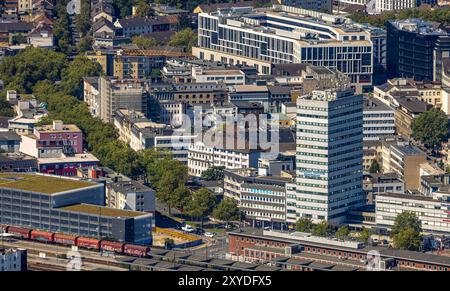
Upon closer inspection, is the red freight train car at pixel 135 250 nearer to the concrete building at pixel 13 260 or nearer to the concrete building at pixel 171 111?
the concrete building at pixel 13 260

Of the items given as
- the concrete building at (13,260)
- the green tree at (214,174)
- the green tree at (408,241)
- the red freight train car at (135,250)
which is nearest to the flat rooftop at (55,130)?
the green tree at (214,174)

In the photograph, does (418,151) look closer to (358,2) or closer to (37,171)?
(37,171)

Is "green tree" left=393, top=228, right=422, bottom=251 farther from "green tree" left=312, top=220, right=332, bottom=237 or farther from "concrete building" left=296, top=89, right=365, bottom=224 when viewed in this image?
"concrete building" left=296, top=89, right=365, bottom=224

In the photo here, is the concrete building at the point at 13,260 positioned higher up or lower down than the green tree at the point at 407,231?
higher up

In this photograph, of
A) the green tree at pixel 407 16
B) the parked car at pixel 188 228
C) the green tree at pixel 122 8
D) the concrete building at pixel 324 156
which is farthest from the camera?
the green tree at pixel 122 8
